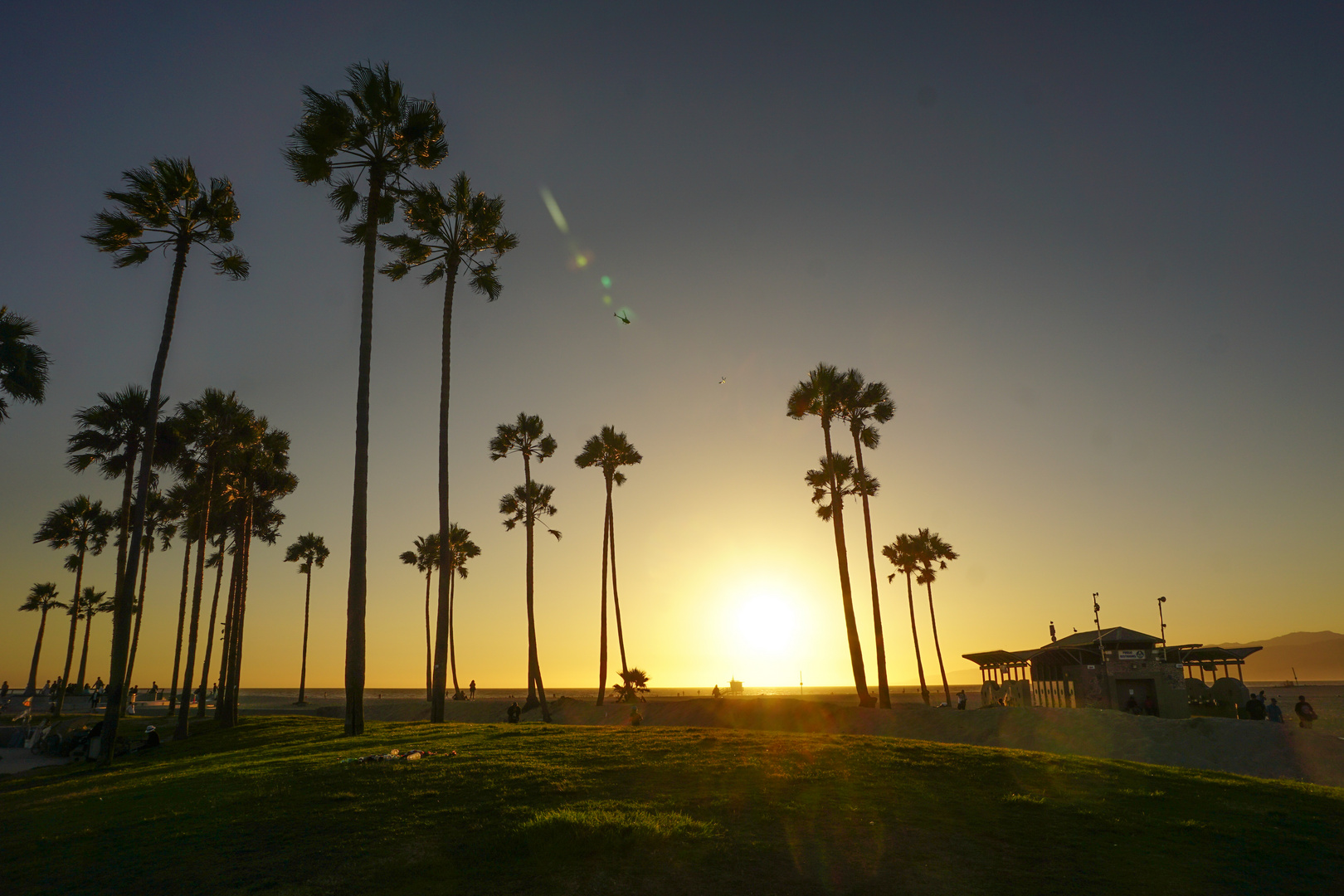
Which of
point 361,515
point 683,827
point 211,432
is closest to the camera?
point 683,827

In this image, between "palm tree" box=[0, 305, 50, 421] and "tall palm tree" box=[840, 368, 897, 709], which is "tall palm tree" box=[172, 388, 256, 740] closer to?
"palm tree" box=[0, 305, 50, 421]

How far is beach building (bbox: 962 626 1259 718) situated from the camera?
36.4m

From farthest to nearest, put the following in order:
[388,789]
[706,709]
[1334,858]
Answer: [706,709], [388,789], [1334,858]

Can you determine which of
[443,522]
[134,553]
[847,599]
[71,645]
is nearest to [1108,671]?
[847,599]

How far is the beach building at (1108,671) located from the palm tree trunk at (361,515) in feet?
119

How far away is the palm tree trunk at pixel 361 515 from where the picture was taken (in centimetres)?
2241

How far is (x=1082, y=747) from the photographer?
26125 mm

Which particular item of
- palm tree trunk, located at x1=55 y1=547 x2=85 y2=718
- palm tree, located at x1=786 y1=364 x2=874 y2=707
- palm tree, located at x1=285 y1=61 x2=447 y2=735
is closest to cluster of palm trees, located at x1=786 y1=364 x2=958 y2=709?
palm tree, located at x1=786 y1=364 x2=874 y2=707

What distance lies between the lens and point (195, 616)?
122ft

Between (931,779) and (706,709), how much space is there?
26416 mm

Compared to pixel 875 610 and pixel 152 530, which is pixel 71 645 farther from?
pixel 875 610

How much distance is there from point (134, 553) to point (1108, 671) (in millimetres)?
44516

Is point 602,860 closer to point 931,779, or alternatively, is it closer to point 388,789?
point 388,789

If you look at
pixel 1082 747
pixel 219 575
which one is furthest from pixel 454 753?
pixel 219 575
